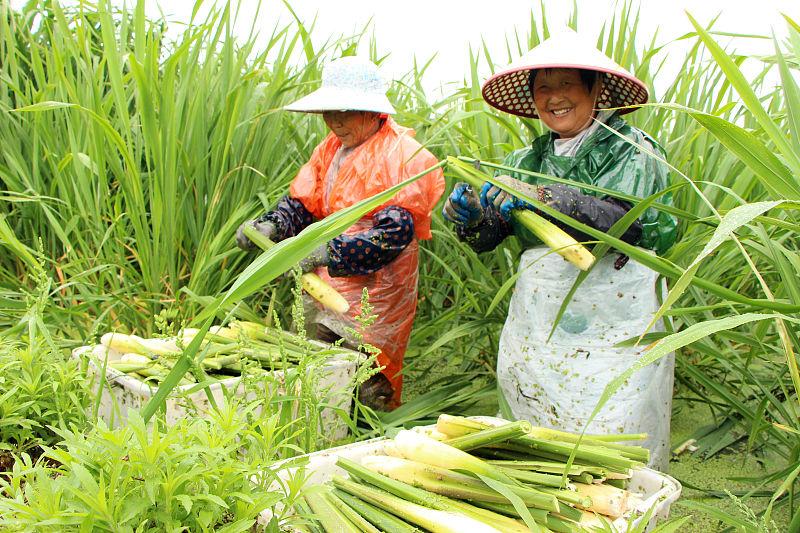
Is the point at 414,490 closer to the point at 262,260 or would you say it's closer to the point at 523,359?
the point at 262,260

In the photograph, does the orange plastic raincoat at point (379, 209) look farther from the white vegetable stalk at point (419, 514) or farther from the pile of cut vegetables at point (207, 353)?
the white vegetable stalk at point (419, 514)

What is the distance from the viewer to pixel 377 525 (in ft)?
3.66

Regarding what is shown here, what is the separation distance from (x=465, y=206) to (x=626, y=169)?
368 mm

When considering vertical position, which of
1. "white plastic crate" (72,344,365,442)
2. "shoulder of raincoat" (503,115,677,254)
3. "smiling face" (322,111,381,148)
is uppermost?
"smiling face" (322,111,381,148)

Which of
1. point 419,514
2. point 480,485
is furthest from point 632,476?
point 419,514

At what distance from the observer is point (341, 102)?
2.06 metres

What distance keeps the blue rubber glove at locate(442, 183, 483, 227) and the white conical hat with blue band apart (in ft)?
1.47

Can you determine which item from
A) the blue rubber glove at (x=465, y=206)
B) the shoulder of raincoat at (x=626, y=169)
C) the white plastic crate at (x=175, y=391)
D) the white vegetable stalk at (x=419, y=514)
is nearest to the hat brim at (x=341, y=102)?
the blue rubber glove at (x=465, y=206)

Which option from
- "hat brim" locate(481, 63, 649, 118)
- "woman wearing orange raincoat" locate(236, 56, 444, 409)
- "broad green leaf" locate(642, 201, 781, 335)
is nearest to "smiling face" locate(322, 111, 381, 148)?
"woman wearing orange raincoat" locate(236, 56, 444, 409)

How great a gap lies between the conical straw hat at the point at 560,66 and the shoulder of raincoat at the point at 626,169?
69 mm

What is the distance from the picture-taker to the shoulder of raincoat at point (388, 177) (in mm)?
2072

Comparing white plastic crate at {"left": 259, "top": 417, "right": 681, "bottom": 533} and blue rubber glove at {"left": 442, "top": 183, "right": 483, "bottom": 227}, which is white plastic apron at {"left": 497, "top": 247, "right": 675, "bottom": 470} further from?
white plastic crate at {"left": 259, "top": 417, "right": 681, "bottom": 533}

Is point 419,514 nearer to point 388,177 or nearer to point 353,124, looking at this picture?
point 388,177

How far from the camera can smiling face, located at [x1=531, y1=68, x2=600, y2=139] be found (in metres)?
1.73
